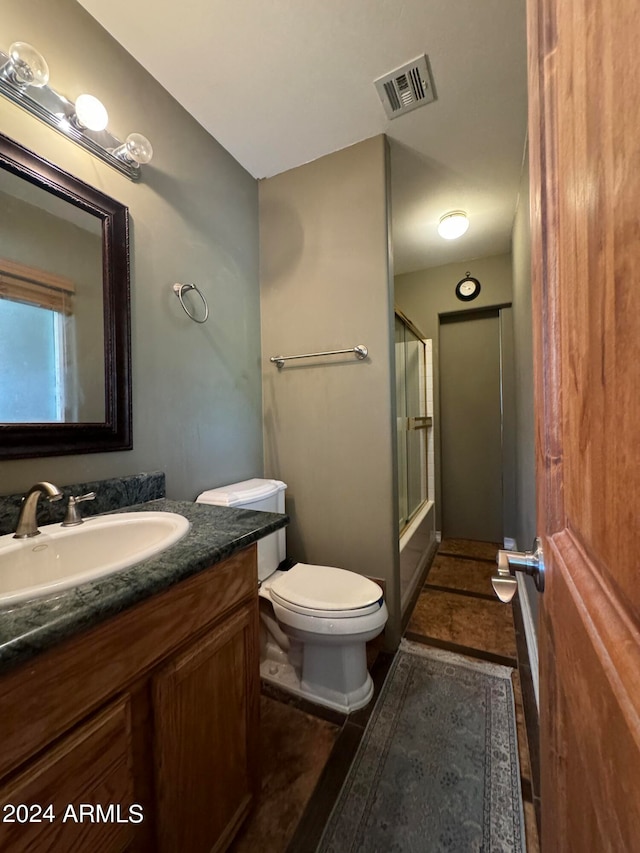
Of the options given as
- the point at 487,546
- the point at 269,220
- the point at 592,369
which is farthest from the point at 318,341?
the point at 487,546

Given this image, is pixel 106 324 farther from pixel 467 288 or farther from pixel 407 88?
pixel 467 288

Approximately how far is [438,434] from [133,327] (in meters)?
2.68

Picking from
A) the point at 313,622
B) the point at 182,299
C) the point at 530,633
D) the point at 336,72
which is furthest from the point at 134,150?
the point at 530,633

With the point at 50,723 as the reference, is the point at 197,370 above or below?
above

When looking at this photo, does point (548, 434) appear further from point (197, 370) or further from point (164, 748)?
point (197, 370)

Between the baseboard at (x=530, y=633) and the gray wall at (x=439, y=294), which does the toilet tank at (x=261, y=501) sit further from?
the gray wall at (x=439, y=294)

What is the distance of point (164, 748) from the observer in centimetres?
67

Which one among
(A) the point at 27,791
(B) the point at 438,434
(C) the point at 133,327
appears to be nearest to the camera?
(A) the point at 27,791

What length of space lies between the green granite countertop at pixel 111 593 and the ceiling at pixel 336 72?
159cm

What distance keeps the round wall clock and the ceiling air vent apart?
1623mm

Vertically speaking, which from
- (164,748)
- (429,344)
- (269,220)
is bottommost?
(164,748)

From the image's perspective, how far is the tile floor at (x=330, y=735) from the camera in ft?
3.10

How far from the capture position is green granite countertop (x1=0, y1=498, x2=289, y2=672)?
456mm

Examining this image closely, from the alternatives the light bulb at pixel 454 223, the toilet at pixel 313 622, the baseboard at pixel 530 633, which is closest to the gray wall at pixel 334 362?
the toilet at pixel 313 622
